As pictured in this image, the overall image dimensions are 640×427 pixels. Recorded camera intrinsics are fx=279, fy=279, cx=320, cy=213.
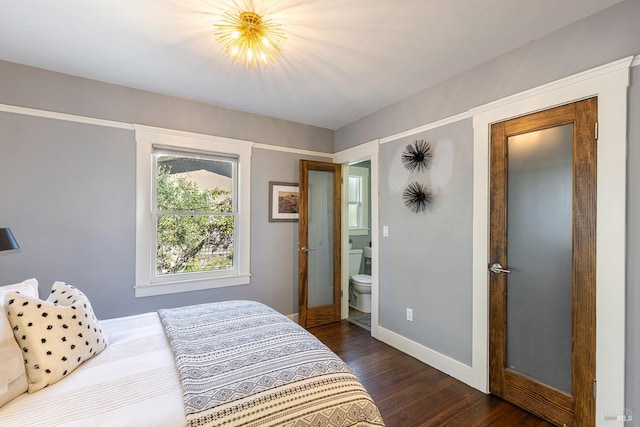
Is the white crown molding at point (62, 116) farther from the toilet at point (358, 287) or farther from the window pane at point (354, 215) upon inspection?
the window pane at point (354, 215)

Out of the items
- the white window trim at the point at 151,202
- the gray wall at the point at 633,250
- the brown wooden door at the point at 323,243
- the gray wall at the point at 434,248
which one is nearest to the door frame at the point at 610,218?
the gray wall at the point at 633,250

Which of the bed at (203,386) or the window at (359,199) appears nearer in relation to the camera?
the bed at (203,386)

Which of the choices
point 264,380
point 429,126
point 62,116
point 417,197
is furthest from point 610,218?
point 62,116

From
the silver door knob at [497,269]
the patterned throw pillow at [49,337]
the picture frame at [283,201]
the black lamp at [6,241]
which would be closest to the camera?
the patterned throw pillow at [49,337]

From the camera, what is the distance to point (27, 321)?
1.21 m

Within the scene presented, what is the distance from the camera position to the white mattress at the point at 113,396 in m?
0.97

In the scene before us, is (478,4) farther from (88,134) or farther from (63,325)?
(88,134)

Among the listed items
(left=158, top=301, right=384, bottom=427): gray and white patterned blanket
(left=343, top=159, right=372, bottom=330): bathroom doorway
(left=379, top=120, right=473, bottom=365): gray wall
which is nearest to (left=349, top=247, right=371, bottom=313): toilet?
(left=343, top=159, right=372, bottom=330): bathroom doorway

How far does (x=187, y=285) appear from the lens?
2.94m

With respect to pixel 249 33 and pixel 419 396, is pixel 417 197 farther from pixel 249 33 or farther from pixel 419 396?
pixel 249 33

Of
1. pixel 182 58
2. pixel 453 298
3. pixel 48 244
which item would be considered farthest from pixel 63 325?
pixel 453 298

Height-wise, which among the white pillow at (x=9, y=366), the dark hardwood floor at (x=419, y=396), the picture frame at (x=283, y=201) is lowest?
the dark hardwood floor at (x=419, y=396)

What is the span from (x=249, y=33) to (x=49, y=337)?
1840mm

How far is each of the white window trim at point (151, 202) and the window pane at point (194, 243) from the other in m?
0.12
